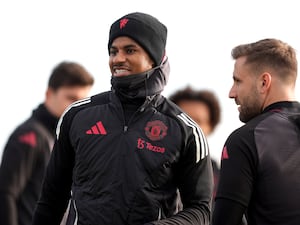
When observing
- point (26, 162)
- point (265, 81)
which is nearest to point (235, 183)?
point (265, 81)

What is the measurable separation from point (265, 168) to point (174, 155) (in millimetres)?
748

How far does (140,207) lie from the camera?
5875mm

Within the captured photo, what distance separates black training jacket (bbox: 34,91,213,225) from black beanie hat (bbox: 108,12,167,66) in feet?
1.08

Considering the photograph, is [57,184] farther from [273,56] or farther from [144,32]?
[273,56]

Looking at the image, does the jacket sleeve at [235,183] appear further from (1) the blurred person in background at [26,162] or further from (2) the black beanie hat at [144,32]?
(1) the blurred person in background at [26,162]

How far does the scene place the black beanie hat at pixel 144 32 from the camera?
6219 mm

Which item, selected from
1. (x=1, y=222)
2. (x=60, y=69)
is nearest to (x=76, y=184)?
(x=1, y=222)

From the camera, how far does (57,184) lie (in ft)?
20.6

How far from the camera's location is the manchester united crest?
6.04 m

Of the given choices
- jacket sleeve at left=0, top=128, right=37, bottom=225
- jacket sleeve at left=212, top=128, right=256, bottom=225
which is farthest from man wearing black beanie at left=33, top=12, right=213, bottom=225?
jacket sleeve at left=0, top=128, right=37, bottom=225

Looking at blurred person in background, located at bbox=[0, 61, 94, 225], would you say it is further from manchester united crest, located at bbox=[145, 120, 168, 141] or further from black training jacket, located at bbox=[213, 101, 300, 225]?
black training jacket, located at bbox=[213, 101, 300, 225]

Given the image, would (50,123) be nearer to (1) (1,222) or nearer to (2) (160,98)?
(1) (1,222)

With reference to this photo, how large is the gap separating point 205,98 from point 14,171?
8.19 ft

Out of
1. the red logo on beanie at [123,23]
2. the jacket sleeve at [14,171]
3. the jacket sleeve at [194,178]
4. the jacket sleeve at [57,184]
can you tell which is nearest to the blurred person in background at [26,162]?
the jacket sleeve at [14,171]
